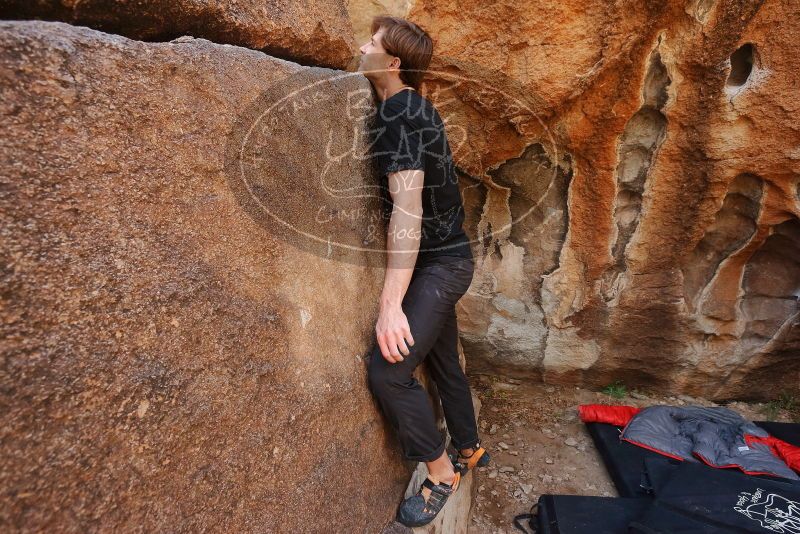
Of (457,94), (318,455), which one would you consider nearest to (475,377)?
(457,94)

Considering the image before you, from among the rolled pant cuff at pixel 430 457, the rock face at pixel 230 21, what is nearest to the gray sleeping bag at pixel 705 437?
the rolled pant cuff at pixel 430 457

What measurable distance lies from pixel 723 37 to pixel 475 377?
2213 millimetres

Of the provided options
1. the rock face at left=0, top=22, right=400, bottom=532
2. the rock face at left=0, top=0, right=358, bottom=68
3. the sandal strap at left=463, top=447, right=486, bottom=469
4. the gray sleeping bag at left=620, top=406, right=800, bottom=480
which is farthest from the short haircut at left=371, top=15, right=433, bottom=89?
the gray sleeping bag at left=620, top=406, right=800, bottom=480

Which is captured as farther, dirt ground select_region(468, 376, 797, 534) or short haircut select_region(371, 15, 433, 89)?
dirt ground select_region(468, 376, 797, 534)

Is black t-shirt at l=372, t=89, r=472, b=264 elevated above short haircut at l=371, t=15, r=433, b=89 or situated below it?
below

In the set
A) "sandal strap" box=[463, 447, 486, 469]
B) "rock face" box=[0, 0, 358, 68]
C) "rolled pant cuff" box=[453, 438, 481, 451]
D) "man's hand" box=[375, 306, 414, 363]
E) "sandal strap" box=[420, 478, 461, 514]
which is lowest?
"sandal strap" box=[463, 447, 486, 469]

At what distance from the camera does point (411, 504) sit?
1576mm

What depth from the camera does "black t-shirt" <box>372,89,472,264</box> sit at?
1.43 meters

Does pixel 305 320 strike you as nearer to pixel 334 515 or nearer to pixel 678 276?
pixel 334 515

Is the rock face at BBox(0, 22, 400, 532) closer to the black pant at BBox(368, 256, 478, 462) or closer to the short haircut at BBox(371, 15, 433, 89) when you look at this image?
the black pant at BBox(368, 256, 478, 462)

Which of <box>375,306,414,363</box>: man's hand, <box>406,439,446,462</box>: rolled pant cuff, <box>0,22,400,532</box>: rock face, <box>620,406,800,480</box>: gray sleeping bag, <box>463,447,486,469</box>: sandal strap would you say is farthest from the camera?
<box>620,406,800,480</box>: gray sleeping bag

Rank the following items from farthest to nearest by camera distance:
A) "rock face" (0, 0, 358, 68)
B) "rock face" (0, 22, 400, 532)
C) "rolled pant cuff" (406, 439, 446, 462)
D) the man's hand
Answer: "rolled pant cuff" (406, 439, 446, 462)
the man's hand
"rock face" (0, 0, 358, 68)
"rock face" (0, 22, 400, 532)

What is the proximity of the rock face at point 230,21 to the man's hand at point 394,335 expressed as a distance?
2.81ft

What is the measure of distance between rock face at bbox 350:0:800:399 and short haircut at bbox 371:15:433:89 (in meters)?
0.43
